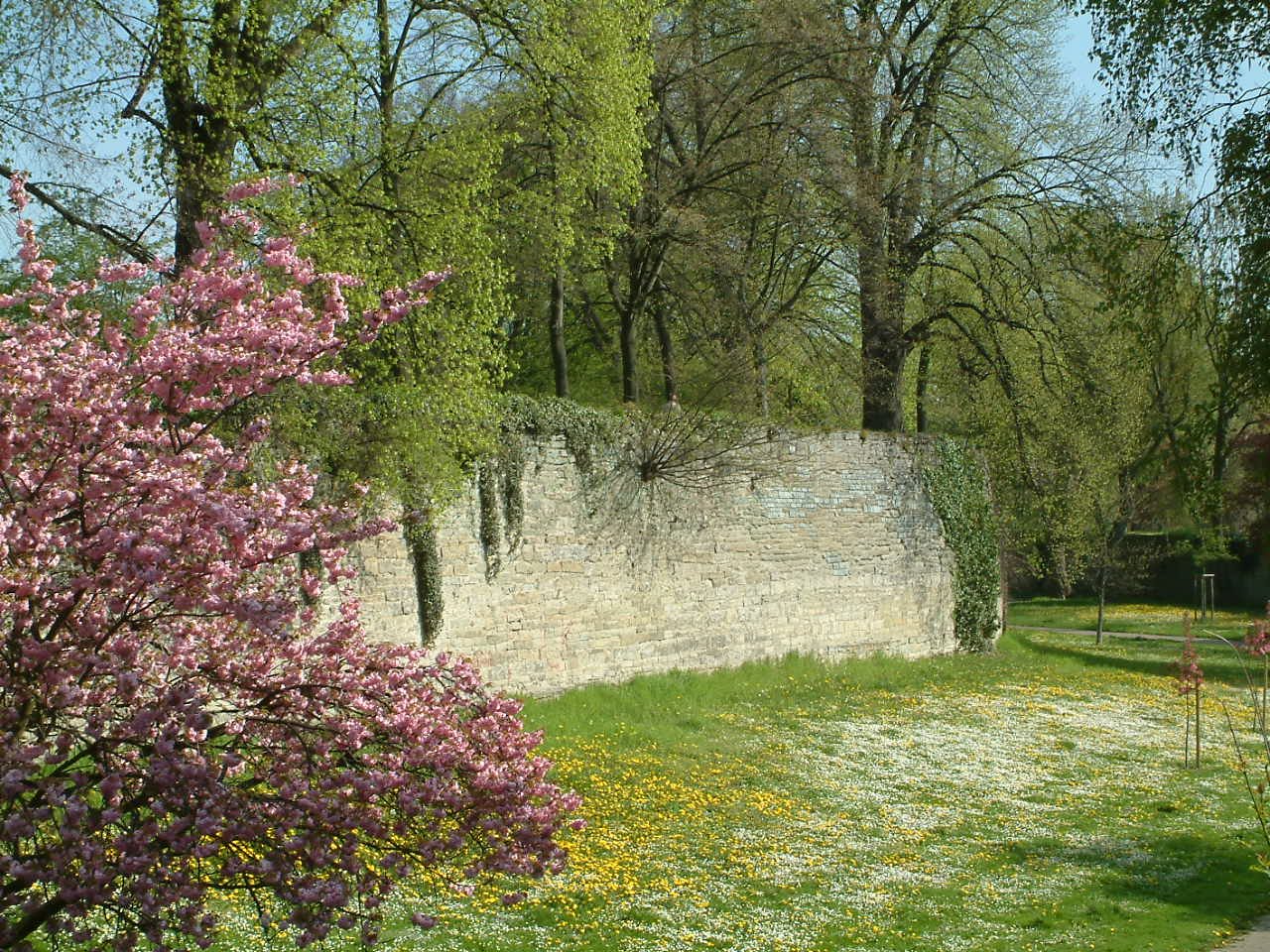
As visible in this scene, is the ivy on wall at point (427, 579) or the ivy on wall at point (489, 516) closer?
the ivy on wall at point (427, 579)

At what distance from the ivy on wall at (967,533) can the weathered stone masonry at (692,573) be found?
331mm

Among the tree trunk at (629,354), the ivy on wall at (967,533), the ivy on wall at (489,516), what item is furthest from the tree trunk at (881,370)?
the ivy on wall at (489,516)

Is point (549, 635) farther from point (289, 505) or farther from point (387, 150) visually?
point (289, 505)

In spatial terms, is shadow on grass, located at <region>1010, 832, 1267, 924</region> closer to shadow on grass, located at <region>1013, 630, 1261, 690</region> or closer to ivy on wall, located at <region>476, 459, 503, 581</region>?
ivy on wall, located at <region>476, 459, 503, 581</region>

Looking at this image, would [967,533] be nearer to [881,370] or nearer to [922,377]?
[881,370]

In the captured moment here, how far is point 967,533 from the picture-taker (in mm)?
23891

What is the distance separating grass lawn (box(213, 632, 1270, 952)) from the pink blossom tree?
2.27 feet

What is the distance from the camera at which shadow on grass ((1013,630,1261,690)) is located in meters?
24.0

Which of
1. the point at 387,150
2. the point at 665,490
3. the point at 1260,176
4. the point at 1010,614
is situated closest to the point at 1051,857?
the point at 1260,176

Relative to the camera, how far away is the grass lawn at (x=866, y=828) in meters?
8.16

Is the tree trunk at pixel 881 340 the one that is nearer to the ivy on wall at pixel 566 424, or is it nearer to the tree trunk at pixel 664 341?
the tree trunk at pixel 664 341

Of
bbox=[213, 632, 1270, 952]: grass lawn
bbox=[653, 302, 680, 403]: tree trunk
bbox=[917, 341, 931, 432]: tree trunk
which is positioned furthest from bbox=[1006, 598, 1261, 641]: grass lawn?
bbox=[653, 302, 680, 403]: tree trunk

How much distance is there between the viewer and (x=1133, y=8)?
10414 millimetres

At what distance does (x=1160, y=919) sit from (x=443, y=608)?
780 cm
